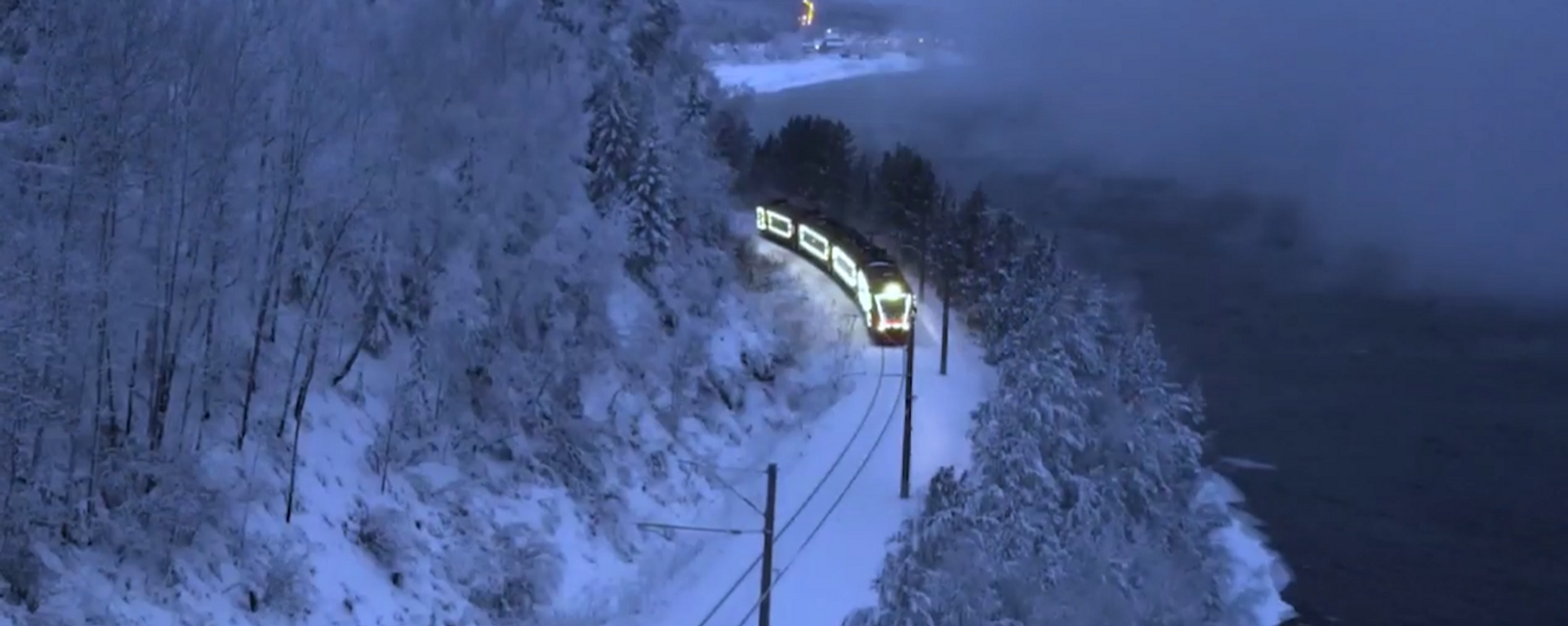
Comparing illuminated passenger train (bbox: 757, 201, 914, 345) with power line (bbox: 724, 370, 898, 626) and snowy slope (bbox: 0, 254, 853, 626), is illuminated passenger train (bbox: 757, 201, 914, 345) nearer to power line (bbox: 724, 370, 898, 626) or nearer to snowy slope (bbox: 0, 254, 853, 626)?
power line (bbox: 724, 370, 898, 626)

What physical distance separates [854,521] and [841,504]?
2.32 ft

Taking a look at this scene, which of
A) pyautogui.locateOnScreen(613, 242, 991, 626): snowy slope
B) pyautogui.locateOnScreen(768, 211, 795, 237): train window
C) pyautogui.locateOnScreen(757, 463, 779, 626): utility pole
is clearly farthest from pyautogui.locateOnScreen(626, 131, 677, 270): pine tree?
pyautogui.locateOnScreen(757, 463, 779, 626): utility pole

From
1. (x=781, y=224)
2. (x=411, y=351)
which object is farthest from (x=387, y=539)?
(x=781, y=224)

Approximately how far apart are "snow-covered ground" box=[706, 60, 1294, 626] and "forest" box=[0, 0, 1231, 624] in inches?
43.8

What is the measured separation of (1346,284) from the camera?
5231 centimetres

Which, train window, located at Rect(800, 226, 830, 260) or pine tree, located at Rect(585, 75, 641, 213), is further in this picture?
train window, located at Rect(800, 226, 830, 260)

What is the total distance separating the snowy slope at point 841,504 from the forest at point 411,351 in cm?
112

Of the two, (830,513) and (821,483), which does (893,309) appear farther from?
(830,513)

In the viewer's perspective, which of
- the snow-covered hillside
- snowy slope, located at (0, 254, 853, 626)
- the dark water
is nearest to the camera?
the snow-covered hillside

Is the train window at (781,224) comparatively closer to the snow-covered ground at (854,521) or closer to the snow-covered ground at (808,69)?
the snow-covered ground at (854,521)

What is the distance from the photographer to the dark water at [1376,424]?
27.5 meters

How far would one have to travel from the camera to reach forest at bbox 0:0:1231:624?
14.0m

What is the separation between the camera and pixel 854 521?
2505 cm

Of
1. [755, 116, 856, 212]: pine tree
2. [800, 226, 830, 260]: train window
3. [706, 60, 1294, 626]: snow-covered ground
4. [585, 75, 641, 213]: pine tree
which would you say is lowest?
[706, 60, 1294, 626]: snow-covered ground
